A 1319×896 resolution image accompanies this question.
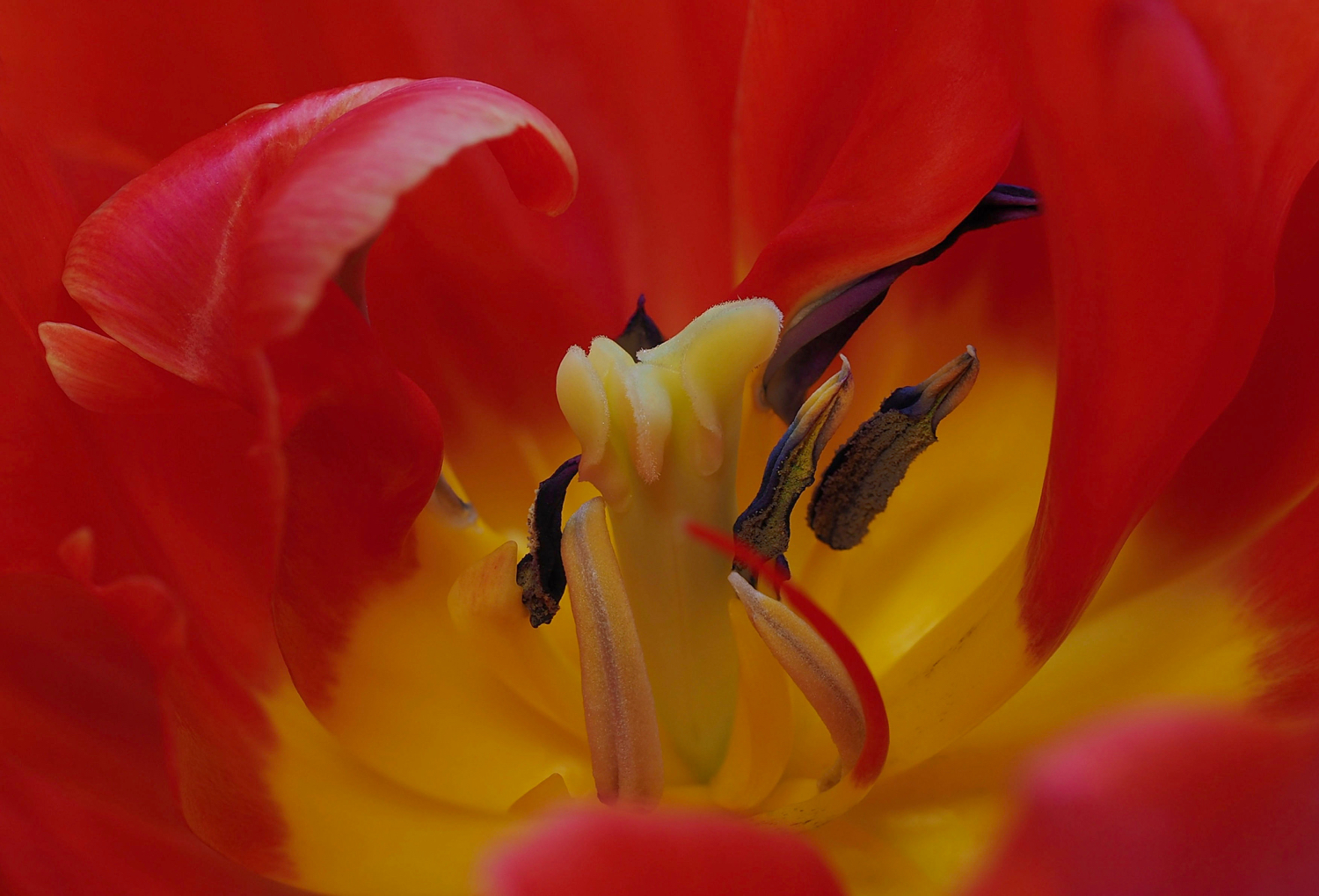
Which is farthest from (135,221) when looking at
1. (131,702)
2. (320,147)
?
(131,702)

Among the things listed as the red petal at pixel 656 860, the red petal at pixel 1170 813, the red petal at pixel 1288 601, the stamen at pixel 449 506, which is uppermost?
the stamen at pixel 449 506

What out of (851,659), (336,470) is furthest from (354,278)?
(851,659)

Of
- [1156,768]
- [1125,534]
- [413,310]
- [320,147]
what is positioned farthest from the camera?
[413,310]

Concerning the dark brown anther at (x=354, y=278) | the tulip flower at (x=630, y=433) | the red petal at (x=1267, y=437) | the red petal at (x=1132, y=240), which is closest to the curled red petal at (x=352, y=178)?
the tulip flower at (x=630, y=433)

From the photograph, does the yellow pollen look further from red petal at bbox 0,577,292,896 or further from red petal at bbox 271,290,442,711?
red petal at bbox 0,577,292,896

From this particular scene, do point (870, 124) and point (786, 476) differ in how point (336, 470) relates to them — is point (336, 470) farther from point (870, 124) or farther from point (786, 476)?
point (870, 124)

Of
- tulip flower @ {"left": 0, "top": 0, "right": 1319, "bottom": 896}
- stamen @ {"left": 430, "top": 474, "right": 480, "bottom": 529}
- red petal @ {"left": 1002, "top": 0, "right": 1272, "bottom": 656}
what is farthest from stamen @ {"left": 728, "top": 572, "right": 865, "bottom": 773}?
stamen @ {"left": 430, "top": 474, "right": 480, "bottom": 529}

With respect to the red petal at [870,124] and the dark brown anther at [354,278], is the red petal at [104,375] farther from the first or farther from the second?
the red petal at [870,124]

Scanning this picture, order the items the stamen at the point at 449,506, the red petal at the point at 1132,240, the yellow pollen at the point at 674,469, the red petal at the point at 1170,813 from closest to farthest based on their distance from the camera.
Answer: the red petal at the point at 1170,813
the red petal at the point at 1132,240
the yellow pollen at the point at 674,469
the stamen at the point at 449,506

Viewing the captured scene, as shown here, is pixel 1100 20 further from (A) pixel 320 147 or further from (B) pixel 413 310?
(B) pixel 413 310
